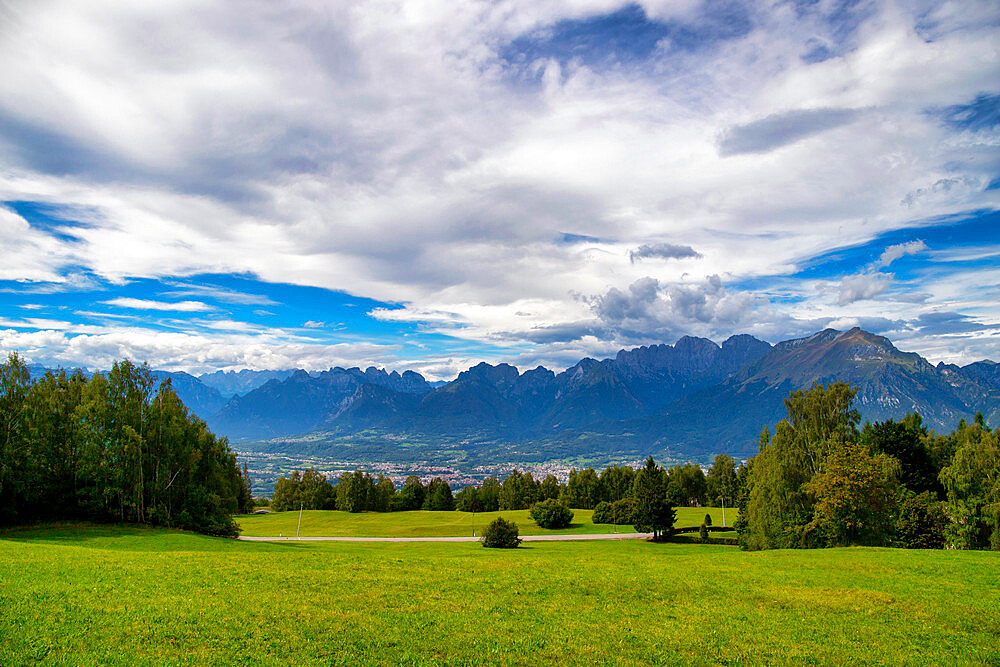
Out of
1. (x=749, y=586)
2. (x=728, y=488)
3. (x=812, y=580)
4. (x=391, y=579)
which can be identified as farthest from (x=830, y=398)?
(x=728, y=488)

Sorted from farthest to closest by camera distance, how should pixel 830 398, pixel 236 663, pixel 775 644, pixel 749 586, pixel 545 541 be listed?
pixel 545 541 → pixel 830 398 → pixel 749 586 → pixel 775 644 → pixel 236 663

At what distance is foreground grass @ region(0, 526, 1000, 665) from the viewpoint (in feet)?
42.8

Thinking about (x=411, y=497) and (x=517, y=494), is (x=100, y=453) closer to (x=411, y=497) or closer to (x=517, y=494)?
(x=411, y=497)

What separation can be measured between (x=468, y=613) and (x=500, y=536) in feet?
166

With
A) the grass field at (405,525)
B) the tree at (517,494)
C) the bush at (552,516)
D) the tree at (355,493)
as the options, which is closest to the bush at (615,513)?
the grass field at (405,525)

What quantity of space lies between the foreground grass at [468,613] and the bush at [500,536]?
40.6m

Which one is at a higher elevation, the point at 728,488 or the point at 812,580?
the point at 812,580

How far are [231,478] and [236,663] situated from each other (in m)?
61.6

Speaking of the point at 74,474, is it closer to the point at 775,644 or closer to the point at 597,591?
the point at 597,591

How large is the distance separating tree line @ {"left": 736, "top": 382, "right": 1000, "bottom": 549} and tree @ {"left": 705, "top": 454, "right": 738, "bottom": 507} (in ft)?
257

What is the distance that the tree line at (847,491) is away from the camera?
4472 cm

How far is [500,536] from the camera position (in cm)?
6406

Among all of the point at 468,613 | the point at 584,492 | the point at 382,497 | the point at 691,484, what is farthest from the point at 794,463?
the point at 382,497

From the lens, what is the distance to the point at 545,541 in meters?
78.6
